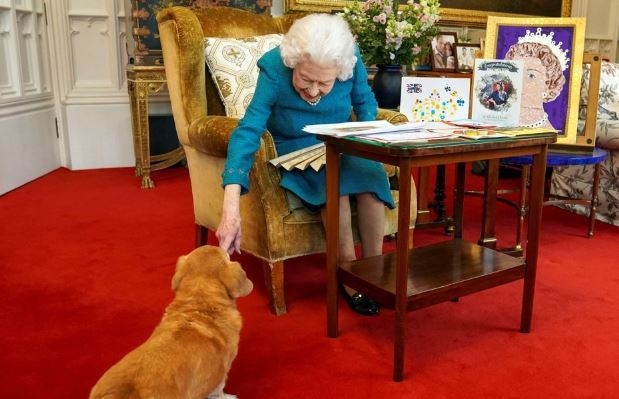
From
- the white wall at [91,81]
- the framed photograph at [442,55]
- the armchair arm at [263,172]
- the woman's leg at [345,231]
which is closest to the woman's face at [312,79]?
the armchair arm at [263,172]

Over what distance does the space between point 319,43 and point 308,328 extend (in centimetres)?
92

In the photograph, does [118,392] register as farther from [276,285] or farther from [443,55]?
[443,55]

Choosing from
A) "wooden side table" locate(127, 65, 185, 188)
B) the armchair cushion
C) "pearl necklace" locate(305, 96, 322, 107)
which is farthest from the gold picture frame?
"pearl necklace" locate(305, 96, 322, 107)

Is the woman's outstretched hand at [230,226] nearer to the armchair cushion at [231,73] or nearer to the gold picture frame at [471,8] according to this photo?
the armchair cushion at [231,73]

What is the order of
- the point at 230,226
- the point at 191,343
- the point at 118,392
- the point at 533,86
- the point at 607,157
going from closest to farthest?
1. the point at 118,392
2. the point at 191,343
3. the point at 230,226
4. the point at 533,86
5. the point at 607,157

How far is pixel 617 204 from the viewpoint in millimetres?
3332

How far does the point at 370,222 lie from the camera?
210 centimetres

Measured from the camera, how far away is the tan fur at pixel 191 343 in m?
1.15

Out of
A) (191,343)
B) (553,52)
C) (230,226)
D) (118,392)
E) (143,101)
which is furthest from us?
(143,101)

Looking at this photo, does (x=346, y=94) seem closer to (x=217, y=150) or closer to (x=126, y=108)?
(x=217, y=150)

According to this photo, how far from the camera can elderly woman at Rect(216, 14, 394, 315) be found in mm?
1846

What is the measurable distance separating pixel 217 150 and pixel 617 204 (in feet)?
7.78

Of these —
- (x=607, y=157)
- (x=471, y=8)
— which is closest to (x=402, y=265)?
(x=607, y=157)

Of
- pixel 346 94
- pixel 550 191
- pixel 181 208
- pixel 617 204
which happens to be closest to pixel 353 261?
pixel 346 94
